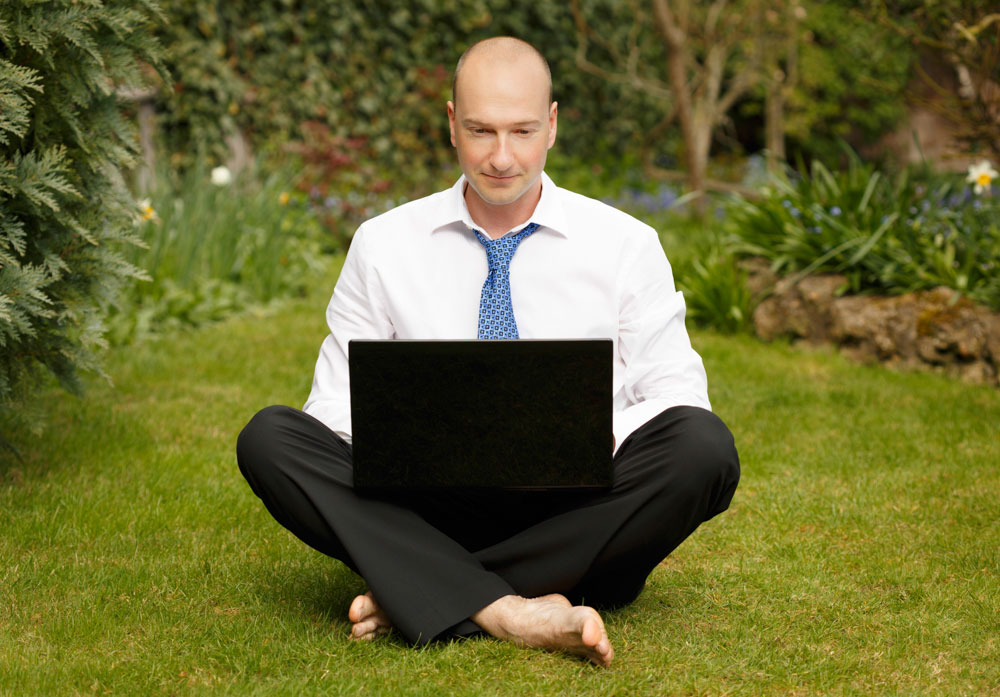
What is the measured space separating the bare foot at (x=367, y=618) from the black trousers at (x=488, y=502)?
2.6 inches

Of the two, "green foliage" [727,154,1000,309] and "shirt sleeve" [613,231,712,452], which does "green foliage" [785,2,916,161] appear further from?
"shirt sleeve" [613,231,712,452]

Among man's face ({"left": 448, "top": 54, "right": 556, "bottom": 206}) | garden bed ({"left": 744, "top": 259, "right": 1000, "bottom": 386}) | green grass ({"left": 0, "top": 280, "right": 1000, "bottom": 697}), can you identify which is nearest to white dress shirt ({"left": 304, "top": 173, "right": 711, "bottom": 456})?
man's face ({"left": 448, "top": 54, "right": 556, "bottom": 206})

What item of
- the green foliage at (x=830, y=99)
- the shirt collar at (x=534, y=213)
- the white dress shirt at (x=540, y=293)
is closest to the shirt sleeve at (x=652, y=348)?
the white dress shirt at (x=540, y=293)

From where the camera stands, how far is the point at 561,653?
2.47 metres

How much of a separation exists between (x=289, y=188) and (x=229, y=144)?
0.75 meters

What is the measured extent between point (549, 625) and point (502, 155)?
1.04 meters

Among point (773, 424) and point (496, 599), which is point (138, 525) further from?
point (773, 424)

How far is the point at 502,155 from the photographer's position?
262 cm

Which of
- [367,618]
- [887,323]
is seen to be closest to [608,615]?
[367,618]

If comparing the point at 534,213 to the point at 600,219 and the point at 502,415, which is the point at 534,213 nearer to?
the point at 600,219

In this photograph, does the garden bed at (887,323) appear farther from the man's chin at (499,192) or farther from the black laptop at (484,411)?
the black laptop at (484,411)

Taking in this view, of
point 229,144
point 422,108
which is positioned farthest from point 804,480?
point 422,108

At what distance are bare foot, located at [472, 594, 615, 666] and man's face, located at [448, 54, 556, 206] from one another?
36.3 inches

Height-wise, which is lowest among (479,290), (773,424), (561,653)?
(773,424)
